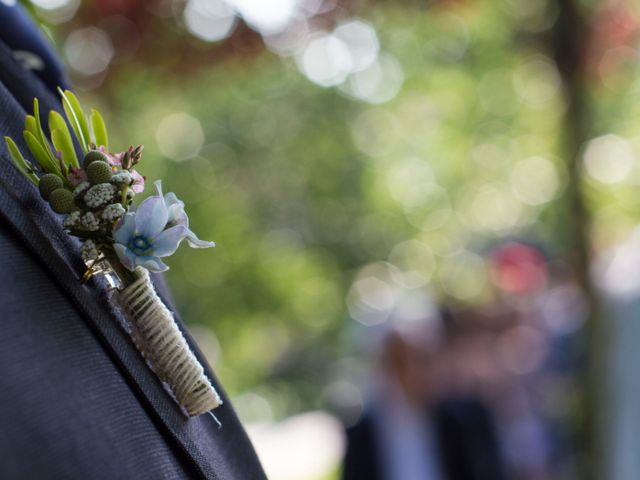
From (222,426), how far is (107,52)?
12.9ft

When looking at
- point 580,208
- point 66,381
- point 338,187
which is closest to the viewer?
point 66,381

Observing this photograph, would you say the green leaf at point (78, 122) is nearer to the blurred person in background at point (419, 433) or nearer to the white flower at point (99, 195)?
the white flower at point (99, 195)

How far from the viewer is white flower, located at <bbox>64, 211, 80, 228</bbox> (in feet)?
2.64

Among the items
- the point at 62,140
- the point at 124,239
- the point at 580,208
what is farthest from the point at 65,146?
the point at 580,208

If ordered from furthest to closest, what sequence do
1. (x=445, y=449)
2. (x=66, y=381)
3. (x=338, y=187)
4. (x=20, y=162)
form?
(x=338, y=187) < (x=445, y=449) < (x=20, y=162) < (x=66, y=381)

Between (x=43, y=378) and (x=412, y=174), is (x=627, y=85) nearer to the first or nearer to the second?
(x=412, y=174)

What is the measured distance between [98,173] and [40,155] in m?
0.05

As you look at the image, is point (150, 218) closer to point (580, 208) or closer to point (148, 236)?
point (148, 236)

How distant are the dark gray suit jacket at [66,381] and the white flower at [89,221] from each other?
2cm

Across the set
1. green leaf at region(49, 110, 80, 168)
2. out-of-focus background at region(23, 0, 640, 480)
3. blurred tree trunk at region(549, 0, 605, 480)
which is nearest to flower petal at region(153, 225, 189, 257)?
green leaf at region(49, 110, 80, 168)

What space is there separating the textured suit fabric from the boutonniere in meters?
3.09

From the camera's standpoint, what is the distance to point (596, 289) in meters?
3.40

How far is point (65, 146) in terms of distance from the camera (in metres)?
0.87

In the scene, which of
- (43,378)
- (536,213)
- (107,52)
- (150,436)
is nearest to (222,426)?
(150,436)
